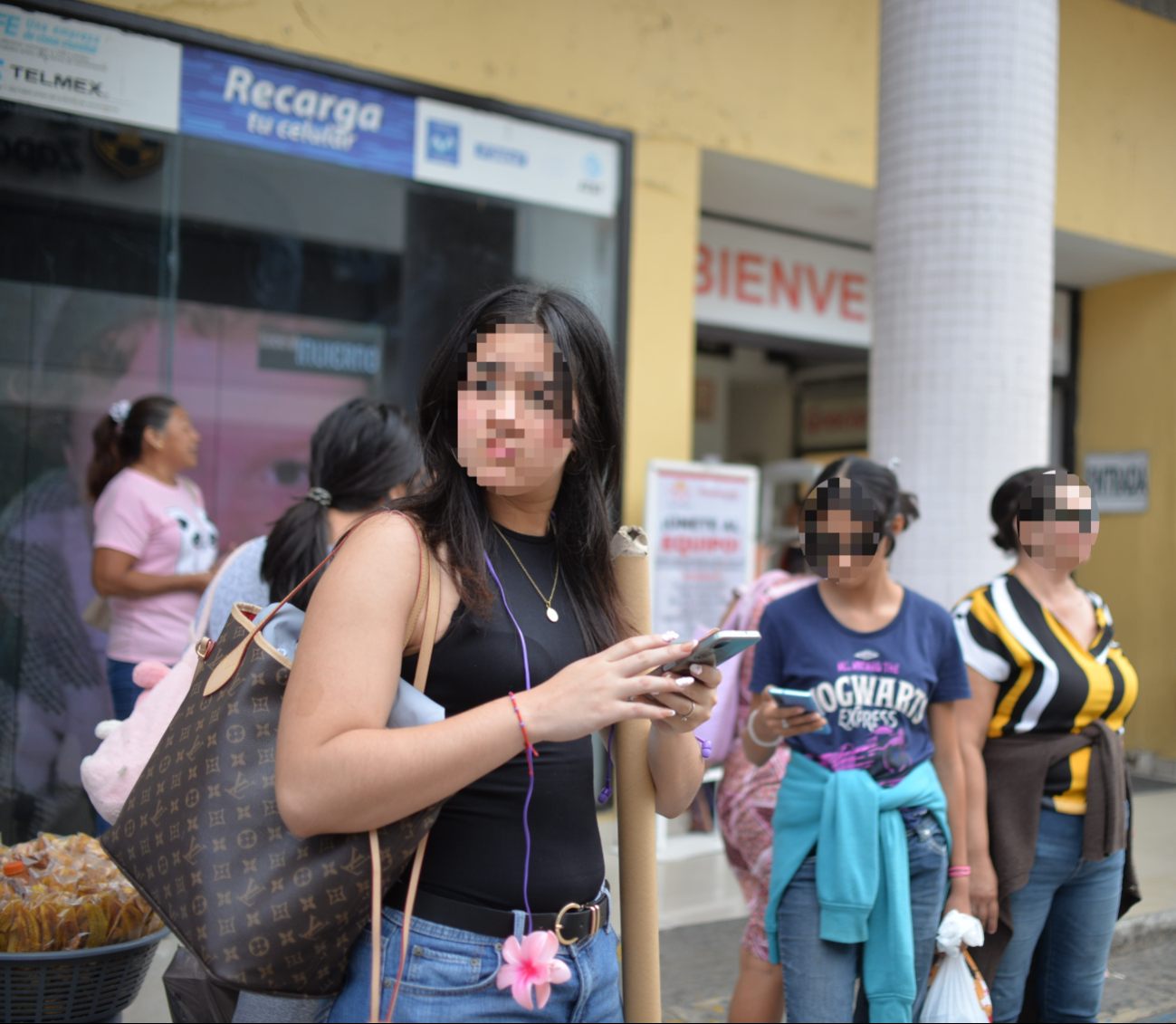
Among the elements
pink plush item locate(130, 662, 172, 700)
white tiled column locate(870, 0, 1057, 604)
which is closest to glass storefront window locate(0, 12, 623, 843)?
white tiled column locate(870, 0, 1057, 604)

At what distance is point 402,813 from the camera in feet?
4.49

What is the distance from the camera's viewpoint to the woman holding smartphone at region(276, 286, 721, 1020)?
135 centimetres

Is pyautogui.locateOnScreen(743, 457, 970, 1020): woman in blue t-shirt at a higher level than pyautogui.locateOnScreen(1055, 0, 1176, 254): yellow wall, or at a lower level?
lower

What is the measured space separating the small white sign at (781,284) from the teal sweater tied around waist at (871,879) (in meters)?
5.20

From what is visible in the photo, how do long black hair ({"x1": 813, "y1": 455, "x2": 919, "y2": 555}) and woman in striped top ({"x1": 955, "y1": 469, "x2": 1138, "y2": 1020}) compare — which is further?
woman in striped top ({"x1": 955, "y1": 469, "x2": 1138, "y2": 1020})

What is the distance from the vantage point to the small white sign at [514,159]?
5812mm

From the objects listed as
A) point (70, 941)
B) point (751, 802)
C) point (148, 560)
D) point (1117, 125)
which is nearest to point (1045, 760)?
point (751, 802)

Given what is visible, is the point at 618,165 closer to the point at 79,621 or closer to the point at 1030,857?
the point at 79,621

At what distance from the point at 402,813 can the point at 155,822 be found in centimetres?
39

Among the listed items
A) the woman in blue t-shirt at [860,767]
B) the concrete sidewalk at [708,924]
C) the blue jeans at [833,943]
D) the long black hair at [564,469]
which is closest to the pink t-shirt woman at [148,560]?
the concrete sidewalk at [708,924]

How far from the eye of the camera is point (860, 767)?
290 cm

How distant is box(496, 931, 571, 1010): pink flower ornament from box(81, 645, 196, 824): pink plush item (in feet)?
3.43

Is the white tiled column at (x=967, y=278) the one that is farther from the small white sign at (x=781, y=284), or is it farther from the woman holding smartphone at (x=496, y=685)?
the woman holding smartphone at (x=496, y=685)

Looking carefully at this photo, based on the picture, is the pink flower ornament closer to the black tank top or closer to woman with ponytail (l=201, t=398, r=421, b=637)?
the black tank top
